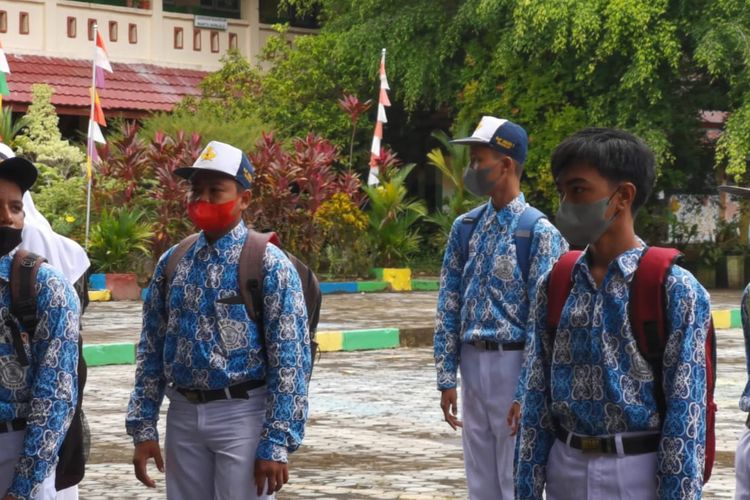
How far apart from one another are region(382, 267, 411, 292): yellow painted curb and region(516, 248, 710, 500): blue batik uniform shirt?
20.8 metres

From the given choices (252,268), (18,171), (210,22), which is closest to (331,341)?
(252,268)

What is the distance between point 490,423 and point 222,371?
1.74 meters

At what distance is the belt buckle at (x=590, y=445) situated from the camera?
4273mm

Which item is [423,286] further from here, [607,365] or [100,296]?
[607,365]

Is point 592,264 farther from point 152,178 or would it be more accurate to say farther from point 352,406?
point 152,178

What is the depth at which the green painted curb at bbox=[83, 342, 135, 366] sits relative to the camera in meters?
15.3

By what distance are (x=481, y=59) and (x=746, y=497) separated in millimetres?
24851

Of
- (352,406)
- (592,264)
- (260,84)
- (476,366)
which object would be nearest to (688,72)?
(260,84)

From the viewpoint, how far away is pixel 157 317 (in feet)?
17.8

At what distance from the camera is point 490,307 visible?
6.62m

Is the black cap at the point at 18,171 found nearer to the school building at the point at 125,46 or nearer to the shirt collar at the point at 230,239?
the shirt collar at the point at 230,239

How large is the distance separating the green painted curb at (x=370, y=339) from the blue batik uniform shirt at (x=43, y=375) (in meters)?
12.5

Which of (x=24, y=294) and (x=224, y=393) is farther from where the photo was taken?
(x=224, y=393)

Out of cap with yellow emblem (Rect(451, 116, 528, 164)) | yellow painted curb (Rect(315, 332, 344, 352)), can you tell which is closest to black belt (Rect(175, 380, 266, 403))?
cap with yellow emblem (Rect(451, 116, 528, 164))
